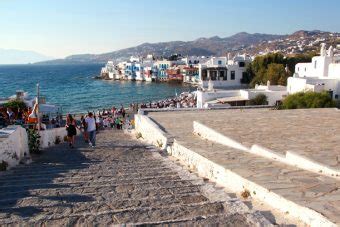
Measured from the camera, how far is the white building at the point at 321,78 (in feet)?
93.8

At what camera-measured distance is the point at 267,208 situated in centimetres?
463

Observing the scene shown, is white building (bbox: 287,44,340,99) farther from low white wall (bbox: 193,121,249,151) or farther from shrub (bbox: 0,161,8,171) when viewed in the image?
shrub (bbox: 0,161,8,171)

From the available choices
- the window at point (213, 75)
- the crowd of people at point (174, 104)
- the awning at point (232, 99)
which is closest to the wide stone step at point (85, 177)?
the awning at point (232, 99)

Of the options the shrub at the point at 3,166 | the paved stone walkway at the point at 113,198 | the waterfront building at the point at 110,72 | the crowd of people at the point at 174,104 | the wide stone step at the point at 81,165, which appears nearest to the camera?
the paved stone walkway at the point at 113,198

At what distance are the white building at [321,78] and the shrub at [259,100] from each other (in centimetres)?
204

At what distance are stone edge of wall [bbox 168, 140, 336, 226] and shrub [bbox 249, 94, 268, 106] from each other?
2220 centimetres

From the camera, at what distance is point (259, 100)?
3014 cm

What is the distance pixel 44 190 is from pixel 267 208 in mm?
3047

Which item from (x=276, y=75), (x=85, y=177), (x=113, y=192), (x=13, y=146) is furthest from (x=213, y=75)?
(x=113, y=192)

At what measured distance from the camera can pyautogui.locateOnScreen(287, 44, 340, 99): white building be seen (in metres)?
28.6

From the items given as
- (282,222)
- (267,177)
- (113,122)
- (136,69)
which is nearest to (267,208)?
(282,222)

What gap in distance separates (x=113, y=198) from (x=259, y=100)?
26.6m

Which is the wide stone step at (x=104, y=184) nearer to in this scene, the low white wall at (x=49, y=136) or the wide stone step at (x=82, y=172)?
the wide stone step at (x=82, y=172)

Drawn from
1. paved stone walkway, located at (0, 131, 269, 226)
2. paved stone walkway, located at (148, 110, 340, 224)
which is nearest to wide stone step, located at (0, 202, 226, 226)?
paved stone walkway, located at (0, 131, 269, 226)
